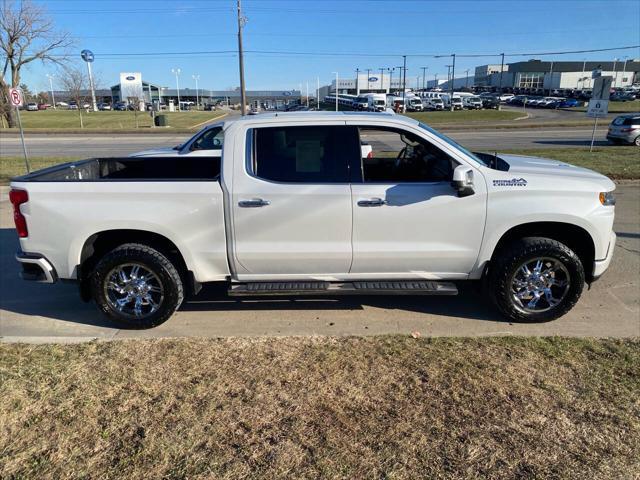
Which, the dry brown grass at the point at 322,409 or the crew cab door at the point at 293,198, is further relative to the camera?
the crew cab door at the point at 293,198

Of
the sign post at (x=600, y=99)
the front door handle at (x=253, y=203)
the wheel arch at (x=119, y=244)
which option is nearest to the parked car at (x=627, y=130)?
the sign post at (x=600, y=99)

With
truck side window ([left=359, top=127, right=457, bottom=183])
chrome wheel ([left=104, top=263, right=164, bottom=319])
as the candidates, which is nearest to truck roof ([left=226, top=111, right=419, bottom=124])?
truck side window ([left=359, top=127, right=457, bottom=183])

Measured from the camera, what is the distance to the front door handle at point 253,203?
4.12 meters

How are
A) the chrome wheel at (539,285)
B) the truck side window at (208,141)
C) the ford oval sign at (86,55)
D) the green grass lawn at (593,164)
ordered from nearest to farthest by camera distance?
the chrome wheel at (539,285), the truck side window at (208,141), the green grass lawn at (593,164), the ford oval sign at (86,55)

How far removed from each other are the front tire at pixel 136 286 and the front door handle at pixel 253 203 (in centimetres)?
86

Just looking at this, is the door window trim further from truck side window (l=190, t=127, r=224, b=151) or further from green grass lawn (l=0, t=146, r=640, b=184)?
green grass lawn (l=0, t=146, r=640, b=184)

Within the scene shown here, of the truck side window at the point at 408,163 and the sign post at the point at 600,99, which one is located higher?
the sign post at the point at 600,99

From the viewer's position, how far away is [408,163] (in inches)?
194

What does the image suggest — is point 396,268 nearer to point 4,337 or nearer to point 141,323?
point 141,323

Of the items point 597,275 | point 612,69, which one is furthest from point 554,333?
point 612,69

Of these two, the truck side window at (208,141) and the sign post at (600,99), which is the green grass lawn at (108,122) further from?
the truck side window at (208,141)

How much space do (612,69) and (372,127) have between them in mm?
153574

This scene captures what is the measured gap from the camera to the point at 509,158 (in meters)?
5.12

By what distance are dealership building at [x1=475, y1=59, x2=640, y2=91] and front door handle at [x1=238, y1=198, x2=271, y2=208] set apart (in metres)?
132
